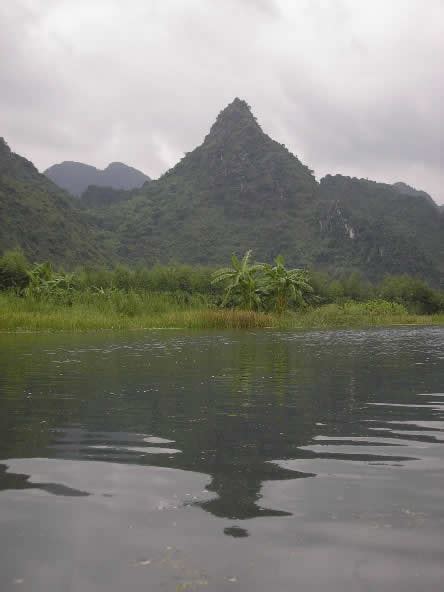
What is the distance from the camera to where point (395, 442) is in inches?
193

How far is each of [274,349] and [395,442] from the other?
9.97 meters

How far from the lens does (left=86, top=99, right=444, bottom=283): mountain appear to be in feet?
380

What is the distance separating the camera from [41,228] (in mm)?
78688

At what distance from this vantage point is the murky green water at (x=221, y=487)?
8.43 feet

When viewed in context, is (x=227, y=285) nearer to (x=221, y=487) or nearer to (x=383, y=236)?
(x=221, y=487)

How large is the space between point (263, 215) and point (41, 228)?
73520mm

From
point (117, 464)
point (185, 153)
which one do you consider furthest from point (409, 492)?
point (185, 153)

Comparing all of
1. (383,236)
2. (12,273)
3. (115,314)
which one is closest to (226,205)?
(383,236)

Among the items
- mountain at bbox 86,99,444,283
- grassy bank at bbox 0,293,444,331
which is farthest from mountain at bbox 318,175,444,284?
grassy bank at bbox 0,293,444,331

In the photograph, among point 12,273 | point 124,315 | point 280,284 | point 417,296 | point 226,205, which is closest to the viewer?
point 124,315

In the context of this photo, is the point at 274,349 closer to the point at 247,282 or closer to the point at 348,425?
the point at 348,425

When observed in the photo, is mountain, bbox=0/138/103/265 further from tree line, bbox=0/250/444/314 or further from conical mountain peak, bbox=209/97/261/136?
conical mountain peak, bbox=209/97/261/136

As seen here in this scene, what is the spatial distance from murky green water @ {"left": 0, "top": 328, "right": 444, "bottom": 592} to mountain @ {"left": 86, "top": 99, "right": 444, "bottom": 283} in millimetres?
101406

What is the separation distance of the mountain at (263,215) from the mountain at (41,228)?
18.8 m
